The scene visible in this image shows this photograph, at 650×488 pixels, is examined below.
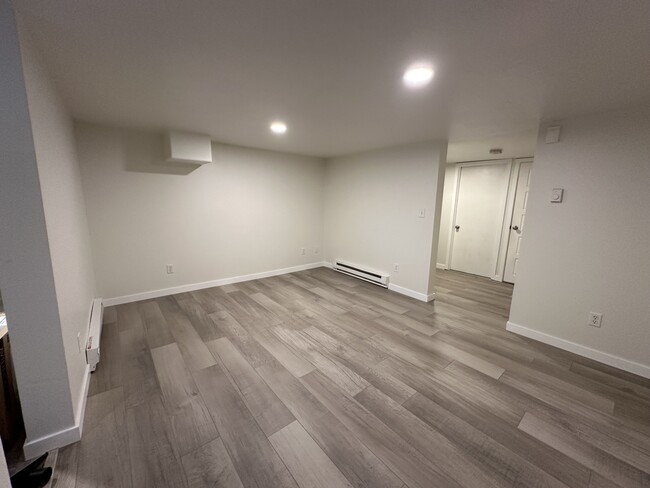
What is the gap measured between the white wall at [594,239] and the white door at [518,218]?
1943mm

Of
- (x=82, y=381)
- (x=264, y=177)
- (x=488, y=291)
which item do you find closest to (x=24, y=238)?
(x=82, y=381)

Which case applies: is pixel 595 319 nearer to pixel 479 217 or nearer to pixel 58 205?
pixel 479 217

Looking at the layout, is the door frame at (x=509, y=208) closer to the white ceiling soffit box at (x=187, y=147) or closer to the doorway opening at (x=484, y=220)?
the doorway opening at (x=484, y=220)

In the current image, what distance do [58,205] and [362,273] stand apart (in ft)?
12.1

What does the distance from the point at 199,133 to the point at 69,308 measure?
7.68ft

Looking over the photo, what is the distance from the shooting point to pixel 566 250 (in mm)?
2432

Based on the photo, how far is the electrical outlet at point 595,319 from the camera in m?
2.29

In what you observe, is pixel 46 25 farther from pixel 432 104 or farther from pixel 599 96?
pixel 599 96

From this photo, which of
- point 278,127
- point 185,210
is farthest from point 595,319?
point 185,210

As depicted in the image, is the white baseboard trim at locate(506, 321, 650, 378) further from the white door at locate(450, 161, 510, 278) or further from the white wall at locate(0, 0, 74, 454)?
the white wall at locate(0, 0, 74, 454)

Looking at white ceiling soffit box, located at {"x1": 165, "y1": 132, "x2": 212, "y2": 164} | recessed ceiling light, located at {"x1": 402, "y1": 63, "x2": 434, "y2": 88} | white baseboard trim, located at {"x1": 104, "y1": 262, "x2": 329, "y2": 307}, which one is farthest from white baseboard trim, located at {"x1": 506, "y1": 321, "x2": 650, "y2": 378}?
white ceiling soffit box, located at {"x1": 165, "y1": 132, "x2": 212, "y2": 164}

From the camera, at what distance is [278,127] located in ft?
9.43

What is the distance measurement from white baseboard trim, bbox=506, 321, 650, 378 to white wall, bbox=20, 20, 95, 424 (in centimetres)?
369

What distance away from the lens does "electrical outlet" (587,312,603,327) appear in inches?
90.2
